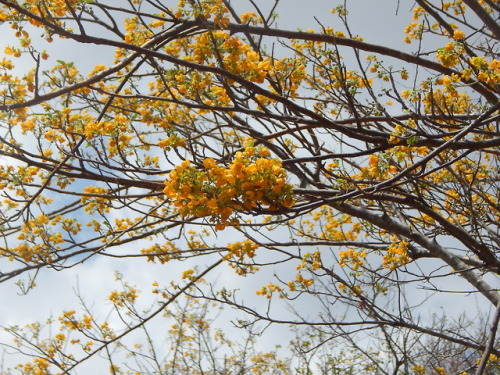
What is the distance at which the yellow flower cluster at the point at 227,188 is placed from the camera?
5.99 feet

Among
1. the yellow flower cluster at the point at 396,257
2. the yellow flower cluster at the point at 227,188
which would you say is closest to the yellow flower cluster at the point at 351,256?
the yellow flower cluster at the point at 396,257

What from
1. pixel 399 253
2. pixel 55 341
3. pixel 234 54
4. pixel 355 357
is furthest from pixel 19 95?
pixel 355 357

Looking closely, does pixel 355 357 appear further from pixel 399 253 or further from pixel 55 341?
pixel 55 341

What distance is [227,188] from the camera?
1846mm

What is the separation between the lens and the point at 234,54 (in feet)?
9.73

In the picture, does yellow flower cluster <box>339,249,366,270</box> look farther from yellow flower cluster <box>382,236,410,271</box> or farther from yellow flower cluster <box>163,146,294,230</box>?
yellow flower cluster <box>163,146,294,230</box>

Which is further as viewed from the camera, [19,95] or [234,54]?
[19,95]

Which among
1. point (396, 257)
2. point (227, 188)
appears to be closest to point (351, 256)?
point (396, 257)

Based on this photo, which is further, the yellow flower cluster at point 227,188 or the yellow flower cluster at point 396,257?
the yellow flower cluster at point 396,257

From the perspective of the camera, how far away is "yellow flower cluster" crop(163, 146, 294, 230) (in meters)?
1.83

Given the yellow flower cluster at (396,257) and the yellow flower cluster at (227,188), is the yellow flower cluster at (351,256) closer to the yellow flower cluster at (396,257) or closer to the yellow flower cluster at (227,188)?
the yellow flower cluster at (396,257)

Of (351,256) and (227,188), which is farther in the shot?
(351,256)

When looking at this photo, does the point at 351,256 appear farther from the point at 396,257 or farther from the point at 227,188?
the point at 227,188

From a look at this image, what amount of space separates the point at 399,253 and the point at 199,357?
14.3ft
